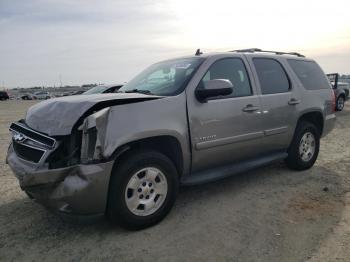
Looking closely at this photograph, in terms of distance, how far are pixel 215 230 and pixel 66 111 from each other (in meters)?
1.92

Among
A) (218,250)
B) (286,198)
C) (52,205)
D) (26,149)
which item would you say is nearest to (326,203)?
(286,198)

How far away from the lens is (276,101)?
534cm

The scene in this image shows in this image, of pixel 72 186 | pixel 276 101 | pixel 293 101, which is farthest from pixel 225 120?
pixel 72 186

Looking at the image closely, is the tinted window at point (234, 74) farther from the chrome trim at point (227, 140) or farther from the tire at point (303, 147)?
the tire at point (303, 147)

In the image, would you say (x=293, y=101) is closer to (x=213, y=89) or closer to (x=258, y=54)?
(x=258, y=54)

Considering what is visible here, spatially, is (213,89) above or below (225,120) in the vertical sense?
above

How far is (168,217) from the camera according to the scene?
13.8ft

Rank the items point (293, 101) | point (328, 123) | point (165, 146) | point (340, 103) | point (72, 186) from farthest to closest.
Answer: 1. point (340, 103)
2. point (328, 123)
3. point (293, 101)
4. point (165, 146)
5. point (72, 186)

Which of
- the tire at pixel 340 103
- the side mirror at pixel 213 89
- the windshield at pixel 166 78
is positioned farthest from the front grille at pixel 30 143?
the tire at pixel 340 103

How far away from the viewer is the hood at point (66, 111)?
358 cm

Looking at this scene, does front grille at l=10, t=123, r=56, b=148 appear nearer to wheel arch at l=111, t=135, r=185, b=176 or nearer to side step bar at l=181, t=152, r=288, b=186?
wheel arch at l=111, t=135, r=185, b=176

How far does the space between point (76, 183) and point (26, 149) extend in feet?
2.77

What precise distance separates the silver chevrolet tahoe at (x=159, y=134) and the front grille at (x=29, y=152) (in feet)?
0.03

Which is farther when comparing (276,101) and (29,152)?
(276,101)
